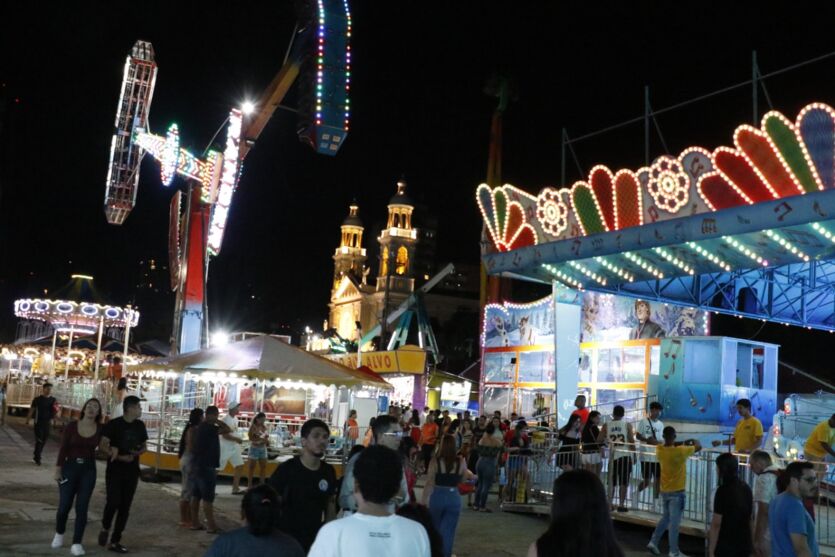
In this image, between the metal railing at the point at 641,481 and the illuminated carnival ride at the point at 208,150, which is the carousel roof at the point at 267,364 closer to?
the metal railing at the point at 641,481

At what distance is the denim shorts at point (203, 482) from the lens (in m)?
11.1

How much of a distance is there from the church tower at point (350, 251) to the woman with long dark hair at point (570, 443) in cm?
9248

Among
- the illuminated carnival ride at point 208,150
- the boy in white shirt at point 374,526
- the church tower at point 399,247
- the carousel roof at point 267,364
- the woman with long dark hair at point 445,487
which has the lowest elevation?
the woman with long dark hair at point 445,487

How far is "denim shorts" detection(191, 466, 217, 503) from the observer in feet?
36.3

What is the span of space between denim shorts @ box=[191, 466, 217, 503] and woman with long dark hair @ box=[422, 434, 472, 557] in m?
3.88

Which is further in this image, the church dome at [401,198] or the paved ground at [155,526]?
the church dome at [401,198]

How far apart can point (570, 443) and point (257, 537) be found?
11.0 meters

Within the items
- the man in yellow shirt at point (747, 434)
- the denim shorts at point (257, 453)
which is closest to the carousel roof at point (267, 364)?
the denim shorts at point (257, 453)

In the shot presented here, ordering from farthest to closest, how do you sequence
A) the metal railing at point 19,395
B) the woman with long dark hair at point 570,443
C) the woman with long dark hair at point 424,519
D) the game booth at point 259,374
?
the metal railing at point 19,395, the game booth at point 259,374, the woman with long dark hair at point 570,443, the woman with long dark hair at point 424,519

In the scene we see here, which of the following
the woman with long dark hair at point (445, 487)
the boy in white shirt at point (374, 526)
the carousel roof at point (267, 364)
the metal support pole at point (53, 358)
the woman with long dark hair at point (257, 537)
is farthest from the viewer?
the metal support pole at point (53, 358)

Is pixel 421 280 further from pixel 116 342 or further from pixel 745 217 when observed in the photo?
pixel 745 217

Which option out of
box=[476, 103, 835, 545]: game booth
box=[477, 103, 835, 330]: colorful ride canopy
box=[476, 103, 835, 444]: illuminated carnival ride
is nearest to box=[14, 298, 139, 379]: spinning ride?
box=[476, 103, 835, 545]: game booth

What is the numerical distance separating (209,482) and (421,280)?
121m

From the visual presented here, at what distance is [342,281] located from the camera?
105438mm
